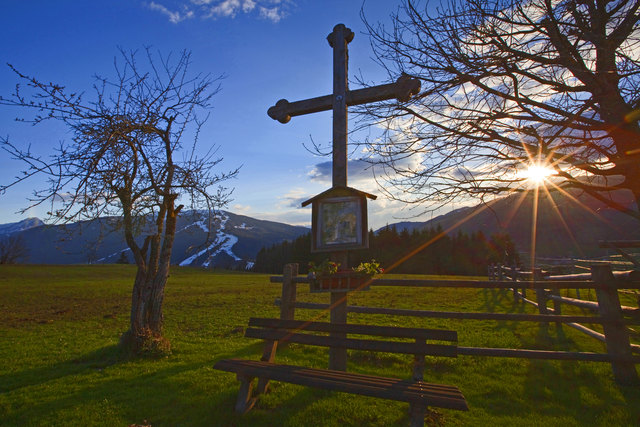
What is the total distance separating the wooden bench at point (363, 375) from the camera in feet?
11.3

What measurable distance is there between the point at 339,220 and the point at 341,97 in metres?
2.11

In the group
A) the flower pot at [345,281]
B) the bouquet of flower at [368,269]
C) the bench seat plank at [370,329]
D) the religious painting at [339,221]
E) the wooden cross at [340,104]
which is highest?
the wooden cross at [340,104]

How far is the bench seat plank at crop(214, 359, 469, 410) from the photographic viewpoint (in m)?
3.37

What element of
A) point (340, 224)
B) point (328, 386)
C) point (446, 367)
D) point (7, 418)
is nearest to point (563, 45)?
A: point (340, 224)

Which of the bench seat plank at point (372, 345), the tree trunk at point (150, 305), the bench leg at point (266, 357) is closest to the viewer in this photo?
the bench seat plank at point (372, 345)

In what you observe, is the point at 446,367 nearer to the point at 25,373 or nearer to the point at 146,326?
the point at 146,326

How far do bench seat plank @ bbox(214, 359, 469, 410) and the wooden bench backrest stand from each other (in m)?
0.33

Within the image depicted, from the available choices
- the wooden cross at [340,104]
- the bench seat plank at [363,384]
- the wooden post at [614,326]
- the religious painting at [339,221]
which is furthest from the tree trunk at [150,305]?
the wooden post at [614,326]

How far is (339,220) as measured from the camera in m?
5.39

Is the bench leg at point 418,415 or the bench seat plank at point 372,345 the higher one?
the bench seat plank at point 372,345

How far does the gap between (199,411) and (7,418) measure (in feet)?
8.43

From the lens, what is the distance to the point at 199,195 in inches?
329

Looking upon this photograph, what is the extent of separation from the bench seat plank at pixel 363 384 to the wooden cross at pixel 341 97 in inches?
110

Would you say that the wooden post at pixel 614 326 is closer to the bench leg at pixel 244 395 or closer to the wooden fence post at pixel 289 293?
the wooden fence post at pixel 289 293
